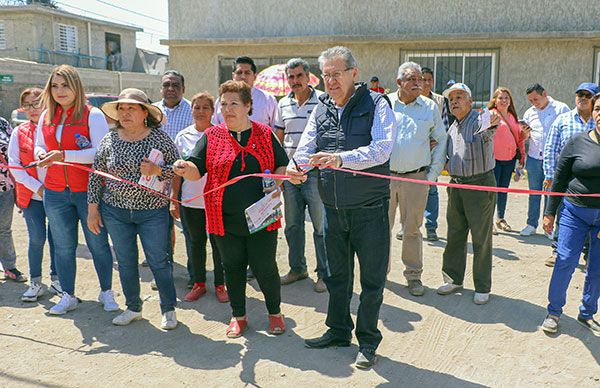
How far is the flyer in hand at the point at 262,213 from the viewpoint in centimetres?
409

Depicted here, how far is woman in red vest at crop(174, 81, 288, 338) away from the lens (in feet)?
13.7

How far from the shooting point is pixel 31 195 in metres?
5.21

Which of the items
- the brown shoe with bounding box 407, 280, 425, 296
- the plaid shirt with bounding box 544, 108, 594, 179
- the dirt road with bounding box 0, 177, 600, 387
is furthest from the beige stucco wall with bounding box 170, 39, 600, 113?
the brown shoe with bounding box 407, 280, 425, 296

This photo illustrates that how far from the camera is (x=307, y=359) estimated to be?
4016mm

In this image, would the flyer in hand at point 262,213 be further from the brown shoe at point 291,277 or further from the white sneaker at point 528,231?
the white sneaker at point 528,231

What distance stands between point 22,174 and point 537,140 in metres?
6.45

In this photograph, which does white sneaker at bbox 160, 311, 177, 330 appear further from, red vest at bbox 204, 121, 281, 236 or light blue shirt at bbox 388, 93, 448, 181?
light blue shirt at bbox 388, 93, 448, 181

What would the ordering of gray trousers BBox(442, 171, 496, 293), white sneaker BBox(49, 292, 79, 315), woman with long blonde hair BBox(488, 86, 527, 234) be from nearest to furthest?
white sneaker BBox(49, 292, 79, 315), gray trousers BBox(442, 171, 496, 293), woman with long blonde hair BBox(488, 86, 527, 234)

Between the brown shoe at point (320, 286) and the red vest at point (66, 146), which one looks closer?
the red vest at point (66, 146)

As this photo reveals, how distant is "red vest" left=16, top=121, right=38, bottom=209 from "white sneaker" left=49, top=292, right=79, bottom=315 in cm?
101

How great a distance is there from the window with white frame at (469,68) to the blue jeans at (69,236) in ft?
33.7

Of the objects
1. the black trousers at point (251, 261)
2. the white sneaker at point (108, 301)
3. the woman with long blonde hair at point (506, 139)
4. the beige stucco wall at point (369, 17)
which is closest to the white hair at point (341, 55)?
the black trousers at point (251, 261)

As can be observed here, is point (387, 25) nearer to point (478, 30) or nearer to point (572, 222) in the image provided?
point (478, 30)

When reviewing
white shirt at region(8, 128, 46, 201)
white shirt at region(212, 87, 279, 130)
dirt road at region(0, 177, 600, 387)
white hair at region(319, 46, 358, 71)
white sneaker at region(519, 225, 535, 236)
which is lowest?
dirt road at region(0, 177, 600, 387)
